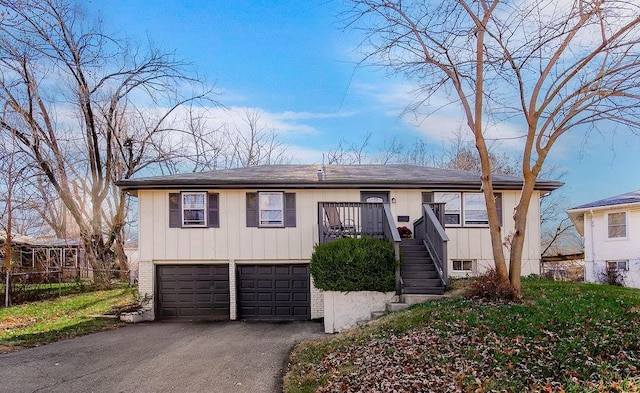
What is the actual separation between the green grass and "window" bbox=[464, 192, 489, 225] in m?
10.8

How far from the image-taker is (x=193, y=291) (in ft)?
47.5

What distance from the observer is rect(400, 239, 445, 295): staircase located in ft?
35.9

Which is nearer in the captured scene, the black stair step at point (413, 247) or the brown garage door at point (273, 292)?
the black stair step at point (413, 247)

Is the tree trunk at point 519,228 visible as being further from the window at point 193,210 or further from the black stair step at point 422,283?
the window at point 193,210

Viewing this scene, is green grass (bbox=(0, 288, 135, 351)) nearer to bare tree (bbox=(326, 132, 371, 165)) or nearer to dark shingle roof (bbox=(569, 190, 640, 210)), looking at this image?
bare tree (bbox=(326, 132, 371, 165))

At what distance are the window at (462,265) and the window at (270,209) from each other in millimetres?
5567

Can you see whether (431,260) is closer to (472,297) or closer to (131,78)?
(472,297)

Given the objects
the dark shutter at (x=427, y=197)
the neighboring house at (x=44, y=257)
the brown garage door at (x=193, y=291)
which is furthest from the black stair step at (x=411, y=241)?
the neighboring house at (x=44, y=257)

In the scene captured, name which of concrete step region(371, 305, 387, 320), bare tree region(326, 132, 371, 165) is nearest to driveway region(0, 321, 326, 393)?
concrete step region(371, 305, 387, 320)

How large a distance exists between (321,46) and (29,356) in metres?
10.1

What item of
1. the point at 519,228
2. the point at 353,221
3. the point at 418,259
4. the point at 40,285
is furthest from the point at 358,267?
the point at 40,285

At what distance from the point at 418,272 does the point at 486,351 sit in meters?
5.03

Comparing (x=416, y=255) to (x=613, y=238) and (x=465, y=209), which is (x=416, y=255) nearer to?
(x=465, y=209)

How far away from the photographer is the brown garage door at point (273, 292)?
14.4 meters
